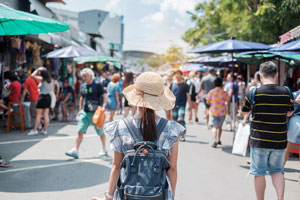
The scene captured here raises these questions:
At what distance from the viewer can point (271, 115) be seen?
4.09m

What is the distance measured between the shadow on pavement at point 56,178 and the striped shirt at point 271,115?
2646 mm

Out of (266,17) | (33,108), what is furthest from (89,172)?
(266,17)

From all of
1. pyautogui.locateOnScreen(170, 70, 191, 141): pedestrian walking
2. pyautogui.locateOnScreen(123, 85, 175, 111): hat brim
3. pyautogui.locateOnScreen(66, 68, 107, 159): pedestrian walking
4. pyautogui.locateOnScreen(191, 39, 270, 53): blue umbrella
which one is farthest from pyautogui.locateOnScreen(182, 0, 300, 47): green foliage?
pyautogui.locateOnScreen(123, 85, 175, 111): hat brim

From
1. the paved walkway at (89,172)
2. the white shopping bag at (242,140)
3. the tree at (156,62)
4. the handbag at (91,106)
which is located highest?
the tree at (156,62)

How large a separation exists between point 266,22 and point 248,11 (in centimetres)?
182

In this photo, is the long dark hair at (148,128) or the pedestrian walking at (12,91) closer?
the long dark hair at (148,128)

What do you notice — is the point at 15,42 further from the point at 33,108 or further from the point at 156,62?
the point at 156,62

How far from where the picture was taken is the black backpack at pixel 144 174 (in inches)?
90.8

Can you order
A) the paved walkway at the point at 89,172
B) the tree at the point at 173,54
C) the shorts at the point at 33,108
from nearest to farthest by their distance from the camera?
the paved walkway at the point at 89,172 < the shorts at the point at 33,108 < the tree at the point at 173,54

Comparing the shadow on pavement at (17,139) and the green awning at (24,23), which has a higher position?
the green awning at (24,23)

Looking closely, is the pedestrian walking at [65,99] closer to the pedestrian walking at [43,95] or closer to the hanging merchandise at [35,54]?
the hanging merchandise at [35,54]

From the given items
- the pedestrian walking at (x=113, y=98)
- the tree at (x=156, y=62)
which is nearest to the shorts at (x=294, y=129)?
the pedestrian walking at (x=113, y=98)

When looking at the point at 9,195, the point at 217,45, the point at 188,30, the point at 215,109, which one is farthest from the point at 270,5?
the point at 188,30

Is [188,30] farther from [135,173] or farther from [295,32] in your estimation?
[135,173]
